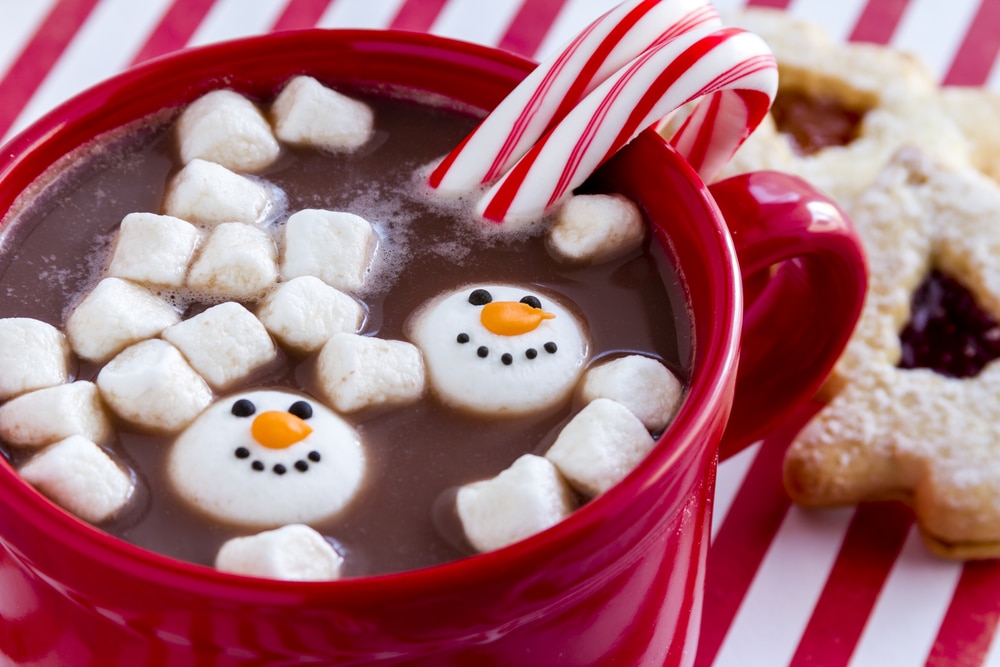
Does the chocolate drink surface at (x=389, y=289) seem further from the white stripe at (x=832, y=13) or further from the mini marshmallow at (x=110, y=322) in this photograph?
the white stripe at (x=832, y=13)

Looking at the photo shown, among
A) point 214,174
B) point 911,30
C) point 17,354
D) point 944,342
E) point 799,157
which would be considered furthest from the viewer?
point 911,30

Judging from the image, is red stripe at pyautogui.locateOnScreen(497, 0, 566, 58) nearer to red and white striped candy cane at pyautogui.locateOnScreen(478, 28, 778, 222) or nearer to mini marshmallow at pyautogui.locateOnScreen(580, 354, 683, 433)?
red and white striped candy cane at pyautogui.locateOnScreen(478, 28, 778, 222)

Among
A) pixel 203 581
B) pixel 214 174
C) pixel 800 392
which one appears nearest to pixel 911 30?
pixel 800 392

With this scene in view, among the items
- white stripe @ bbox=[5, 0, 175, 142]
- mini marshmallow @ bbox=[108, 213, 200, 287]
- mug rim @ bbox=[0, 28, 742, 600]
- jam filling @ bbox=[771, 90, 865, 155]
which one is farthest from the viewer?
white stripe @ bbox=[5, 0, 175, 142]

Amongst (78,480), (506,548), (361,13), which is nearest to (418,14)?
(361,13)

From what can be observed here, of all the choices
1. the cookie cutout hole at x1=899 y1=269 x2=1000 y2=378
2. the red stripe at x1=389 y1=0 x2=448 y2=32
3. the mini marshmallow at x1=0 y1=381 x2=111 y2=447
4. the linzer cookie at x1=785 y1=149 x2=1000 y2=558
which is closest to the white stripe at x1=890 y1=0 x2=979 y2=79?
the linzer cookie at x1=785 y1=149 x2=1000 y2=558

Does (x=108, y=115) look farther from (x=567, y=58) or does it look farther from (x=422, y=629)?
(x=422, y=629)
